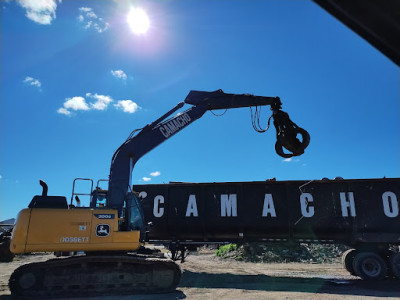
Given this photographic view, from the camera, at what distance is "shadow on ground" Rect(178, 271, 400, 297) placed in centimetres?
826

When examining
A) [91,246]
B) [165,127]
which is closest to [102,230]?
[91,246]

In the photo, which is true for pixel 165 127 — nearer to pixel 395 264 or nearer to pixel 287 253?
pixel 395 264

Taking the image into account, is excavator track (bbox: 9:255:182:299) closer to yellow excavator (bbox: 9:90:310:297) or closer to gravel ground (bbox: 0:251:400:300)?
yellow excavator (bbox: 9:90:310:297)

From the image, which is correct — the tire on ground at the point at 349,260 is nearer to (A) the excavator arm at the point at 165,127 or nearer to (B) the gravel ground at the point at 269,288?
(B) the gravel ground at the point at 269,288

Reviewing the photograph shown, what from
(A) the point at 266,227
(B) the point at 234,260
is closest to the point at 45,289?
(A) the point at 266,227

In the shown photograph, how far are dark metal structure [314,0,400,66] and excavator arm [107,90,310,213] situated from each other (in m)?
5.48

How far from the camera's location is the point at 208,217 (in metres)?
11.5

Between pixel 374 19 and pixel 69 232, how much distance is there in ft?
24.7

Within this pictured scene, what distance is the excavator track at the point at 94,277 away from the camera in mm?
7273

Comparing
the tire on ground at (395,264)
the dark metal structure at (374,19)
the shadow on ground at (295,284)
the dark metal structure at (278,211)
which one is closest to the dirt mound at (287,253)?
the dark metal structure at (278,211)

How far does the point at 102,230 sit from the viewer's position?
7.45 m

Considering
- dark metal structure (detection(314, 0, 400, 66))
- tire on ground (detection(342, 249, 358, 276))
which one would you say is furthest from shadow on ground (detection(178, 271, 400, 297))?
dark metal structure (detection(314, 0, 400, 66))

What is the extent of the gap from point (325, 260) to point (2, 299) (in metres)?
15.0

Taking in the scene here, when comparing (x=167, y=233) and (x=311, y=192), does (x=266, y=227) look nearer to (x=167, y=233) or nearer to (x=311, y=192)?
(x=311, y=192)
